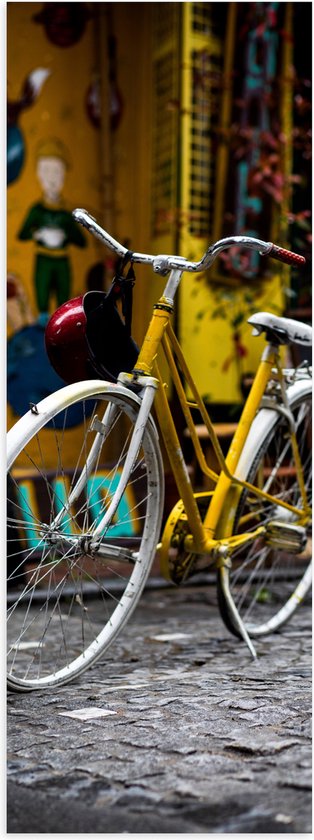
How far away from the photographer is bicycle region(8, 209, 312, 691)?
8.82 ft

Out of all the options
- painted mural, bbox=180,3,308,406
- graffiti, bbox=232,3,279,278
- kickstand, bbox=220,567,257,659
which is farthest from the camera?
graffiti, bbox=232,3,279,278

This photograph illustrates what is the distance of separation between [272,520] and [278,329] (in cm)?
66

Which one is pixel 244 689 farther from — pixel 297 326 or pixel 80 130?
pixel 80 130

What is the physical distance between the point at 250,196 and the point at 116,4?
1562mm

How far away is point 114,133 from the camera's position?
6344 millimetres

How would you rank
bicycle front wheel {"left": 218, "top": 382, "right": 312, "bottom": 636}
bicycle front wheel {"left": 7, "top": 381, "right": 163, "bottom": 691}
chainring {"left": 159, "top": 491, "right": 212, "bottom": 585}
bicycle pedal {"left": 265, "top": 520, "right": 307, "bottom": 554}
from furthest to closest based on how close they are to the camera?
bicycle pedal {"left": 265, "top": 520, "right": 307, "bottom": 554} → bicycle front wheel {"left": 218, "top": 382, "right": 312, "bottom": 636} → chainring {"left": 159, "top": 491, "right": 212, "bottom": 585} → bicycle front wheel {"left": 7, "top": 381, "right": 163, "bottom": 691}

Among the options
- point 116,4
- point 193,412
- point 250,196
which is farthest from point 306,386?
point 116,4

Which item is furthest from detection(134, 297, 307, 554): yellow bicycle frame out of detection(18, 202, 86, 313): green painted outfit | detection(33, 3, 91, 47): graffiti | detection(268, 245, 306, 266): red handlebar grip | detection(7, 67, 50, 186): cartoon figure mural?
detection(33, 3, 91, 47): graffiti

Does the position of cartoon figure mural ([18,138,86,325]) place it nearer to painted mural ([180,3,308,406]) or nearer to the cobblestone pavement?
painted mural ([180,3,308,406])

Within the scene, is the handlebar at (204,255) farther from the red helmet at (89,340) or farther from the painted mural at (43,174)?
the painted mural at (43,174)

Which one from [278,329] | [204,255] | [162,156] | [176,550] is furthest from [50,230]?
[204,255]

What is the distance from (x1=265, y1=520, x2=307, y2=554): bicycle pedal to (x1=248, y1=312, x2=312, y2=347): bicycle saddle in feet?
2.04

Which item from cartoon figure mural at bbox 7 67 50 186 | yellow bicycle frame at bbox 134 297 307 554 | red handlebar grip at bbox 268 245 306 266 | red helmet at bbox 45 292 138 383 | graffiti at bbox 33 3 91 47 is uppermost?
graffiti at bbox 33 3 91 47

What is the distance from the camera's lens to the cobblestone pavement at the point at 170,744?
179 cm
